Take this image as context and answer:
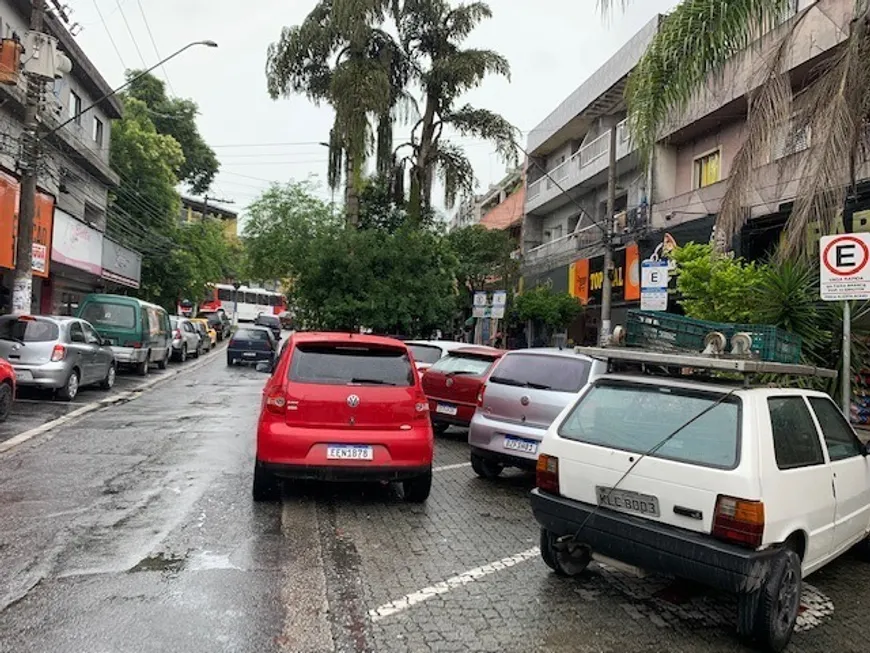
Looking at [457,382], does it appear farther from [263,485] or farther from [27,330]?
[27,330]

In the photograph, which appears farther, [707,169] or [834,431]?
[707,169]

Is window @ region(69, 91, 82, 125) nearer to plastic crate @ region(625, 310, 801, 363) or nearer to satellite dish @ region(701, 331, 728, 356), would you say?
plastic crate @ region(625, 310, 801, 363)

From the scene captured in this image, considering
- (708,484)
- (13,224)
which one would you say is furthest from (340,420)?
(13,224)

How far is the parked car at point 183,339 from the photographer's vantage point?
2601 centimetres

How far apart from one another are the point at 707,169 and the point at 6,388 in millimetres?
16469

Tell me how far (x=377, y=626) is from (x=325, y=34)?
22.2m

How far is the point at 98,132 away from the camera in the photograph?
28672 millimetres

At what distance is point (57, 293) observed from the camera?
2531 cm

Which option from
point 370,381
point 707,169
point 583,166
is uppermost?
point 583,166

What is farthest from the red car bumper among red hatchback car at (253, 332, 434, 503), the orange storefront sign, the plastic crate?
the orange storefront sign

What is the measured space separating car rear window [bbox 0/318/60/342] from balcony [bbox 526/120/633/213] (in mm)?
14201

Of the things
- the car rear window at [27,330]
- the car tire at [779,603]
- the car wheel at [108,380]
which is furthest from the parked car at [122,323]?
the car tire at [779,603]

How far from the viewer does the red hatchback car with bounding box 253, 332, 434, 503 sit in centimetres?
650

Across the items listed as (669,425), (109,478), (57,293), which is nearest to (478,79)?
(57,293)
